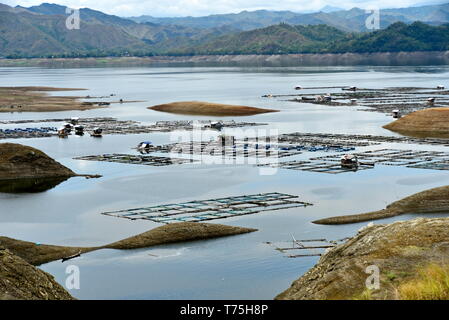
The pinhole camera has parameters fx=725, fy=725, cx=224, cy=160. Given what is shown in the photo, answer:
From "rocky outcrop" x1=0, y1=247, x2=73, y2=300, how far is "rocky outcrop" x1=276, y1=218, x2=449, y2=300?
9.79 meters

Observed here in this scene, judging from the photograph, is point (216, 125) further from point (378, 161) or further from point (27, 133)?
point (378, 161)

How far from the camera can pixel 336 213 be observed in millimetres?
66062

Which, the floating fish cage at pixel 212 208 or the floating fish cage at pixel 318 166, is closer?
the floating fish cage at pixel 212 208

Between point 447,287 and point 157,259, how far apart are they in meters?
34.1

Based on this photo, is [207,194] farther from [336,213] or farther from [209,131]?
[209,131]

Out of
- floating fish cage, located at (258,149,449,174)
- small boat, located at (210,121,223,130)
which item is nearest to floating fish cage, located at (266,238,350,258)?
floating fish cage, located at (258,149,449,174)

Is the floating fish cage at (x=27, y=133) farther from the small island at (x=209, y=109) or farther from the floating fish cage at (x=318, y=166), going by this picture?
the floating fish cage at (x=318, y=166)

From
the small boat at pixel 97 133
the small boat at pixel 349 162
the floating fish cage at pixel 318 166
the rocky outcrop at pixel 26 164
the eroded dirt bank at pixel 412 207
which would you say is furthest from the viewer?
the small boat at pixel 97 133

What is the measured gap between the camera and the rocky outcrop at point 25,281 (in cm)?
2650

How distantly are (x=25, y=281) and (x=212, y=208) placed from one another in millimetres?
41544

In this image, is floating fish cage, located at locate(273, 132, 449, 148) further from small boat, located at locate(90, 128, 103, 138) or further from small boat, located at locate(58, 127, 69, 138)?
small boat, located at locate(58, 127, 69, 138)

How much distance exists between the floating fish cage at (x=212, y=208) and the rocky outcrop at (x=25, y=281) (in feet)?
110

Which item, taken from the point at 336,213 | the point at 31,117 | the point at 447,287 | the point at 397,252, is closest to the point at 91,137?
the point at 31,117

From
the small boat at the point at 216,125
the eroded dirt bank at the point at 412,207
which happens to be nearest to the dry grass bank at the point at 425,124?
the small boat at the point at 216,125
